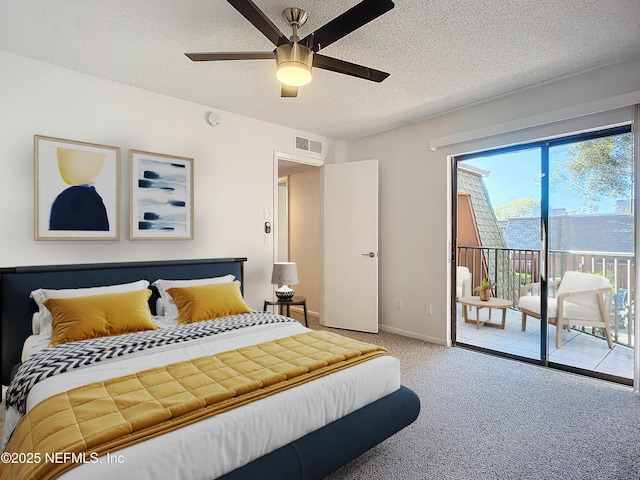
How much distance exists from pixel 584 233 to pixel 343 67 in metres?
2.60

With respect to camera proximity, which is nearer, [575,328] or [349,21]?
[349,21]

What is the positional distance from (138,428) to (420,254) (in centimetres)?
347

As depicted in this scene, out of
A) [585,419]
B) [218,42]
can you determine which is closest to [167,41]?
[218,42]

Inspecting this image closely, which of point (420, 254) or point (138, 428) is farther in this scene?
point (420, 254)

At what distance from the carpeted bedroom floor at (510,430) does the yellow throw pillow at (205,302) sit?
1525 mm

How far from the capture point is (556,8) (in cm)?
210

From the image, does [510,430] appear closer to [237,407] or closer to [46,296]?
[237,407]

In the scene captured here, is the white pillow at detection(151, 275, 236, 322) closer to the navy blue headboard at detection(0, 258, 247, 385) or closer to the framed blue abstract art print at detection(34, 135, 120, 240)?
the navy blue headboard at detection(0, 258, 247, 385)

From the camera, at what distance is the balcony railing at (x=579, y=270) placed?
2.91 metres

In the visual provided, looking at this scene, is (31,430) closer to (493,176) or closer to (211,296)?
(211,296)

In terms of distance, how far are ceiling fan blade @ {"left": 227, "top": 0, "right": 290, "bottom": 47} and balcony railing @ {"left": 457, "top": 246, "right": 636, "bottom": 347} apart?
3.06 metres

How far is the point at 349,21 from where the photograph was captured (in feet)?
5.82

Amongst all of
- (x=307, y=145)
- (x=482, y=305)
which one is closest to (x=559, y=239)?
(x=482, y=305)

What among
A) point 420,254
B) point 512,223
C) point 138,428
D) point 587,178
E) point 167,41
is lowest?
point 138,428
